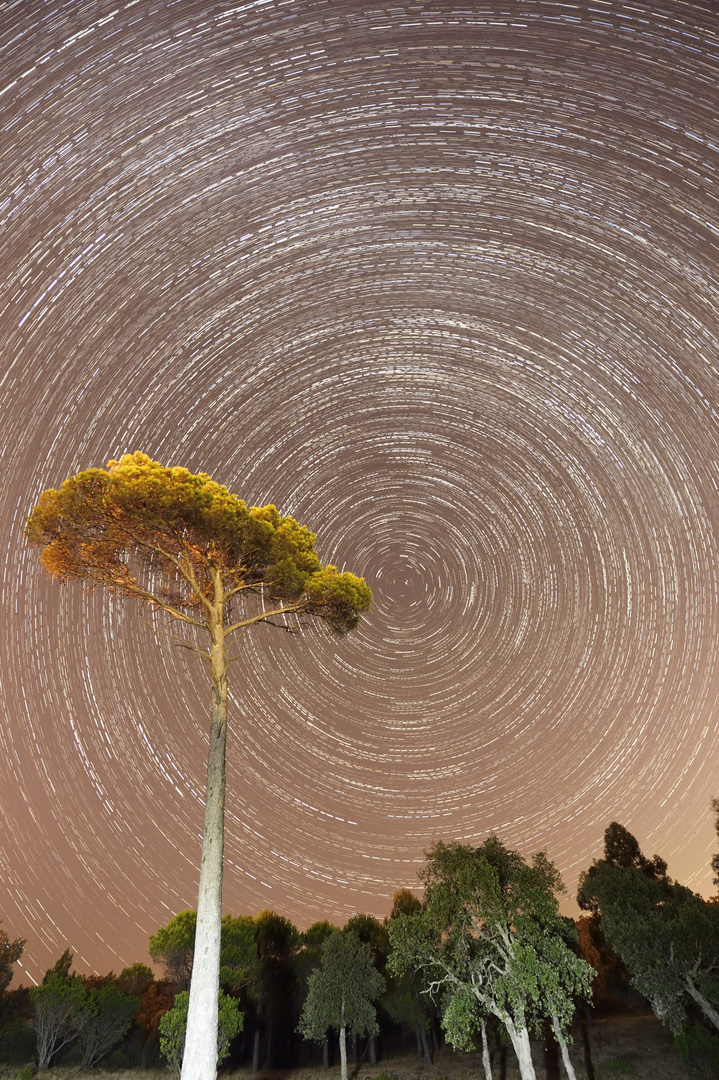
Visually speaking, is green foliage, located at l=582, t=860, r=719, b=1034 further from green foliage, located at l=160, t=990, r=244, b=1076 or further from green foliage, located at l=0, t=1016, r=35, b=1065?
green foliage, located at l=0, t=1016, r=35, b=1065

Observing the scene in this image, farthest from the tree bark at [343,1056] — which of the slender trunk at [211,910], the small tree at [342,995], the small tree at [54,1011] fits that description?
the slender trunk at [211,910]

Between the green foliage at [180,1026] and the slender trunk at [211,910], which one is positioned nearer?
the slender trunk at [211,910]

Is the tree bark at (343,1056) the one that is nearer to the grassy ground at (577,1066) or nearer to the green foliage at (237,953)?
the grassy ground at (577,1066)

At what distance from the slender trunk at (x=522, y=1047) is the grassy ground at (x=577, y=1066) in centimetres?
1655

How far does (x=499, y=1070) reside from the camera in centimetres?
3175

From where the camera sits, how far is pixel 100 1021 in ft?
132

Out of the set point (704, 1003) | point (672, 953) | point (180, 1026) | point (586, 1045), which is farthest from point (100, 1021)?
point (704, 1003)

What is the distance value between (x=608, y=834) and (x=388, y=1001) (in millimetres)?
22468

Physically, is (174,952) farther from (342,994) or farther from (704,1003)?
(704,1003)

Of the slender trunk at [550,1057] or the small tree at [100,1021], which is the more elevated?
the small tree at [100,1021]

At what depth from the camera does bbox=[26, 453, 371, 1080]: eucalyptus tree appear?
14.2 meters

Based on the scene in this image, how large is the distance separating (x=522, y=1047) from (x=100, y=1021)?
3945 cm

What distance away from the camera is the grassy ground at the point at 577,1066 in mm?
28188

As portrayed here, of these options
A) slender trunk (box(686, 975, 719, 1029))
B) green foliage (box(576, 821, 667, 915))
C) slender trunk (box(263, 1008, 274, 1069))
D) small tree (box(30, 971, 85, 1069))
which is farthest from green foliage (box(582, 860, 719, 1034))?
small tree (box(30, 971, 85, 1069))
